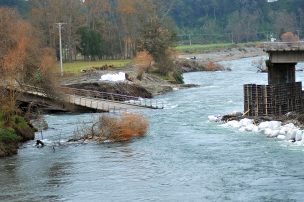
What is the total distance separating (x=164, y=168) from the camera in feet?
142

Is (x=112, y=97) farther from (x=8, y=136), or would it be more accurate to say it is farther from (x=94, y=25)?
(x=94, y=25)

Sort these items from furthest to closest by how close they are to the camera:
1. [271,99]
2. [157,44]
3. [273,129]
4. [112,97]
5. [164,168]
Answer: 1. [157,44]
2. [112,97]
3. [271,99]
4. [273,129]
5. [164,168]

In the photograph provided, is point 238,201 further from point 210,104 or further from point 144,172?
point 210,104

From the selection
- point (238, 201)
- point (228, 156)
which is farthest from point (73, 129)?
point (238, 201)

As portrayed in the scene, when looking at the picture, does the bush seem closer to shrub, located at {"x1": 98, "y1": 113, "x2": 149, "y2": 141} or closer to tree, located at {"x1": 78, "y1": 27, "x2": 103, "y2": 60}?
shrub, located at {"x1": 98, "y1": 113, "x2": 149, "y2": 141}

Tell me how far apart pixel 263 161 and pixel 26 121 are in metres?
25.5

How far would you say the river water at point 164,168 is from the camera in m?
36.6

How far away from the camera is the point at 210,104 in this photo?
79.2 meters

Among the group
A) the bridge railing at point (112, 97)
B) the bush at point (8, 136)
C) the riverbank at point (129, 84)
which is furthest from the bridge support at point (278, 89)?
the riverbank at point (129, 84)

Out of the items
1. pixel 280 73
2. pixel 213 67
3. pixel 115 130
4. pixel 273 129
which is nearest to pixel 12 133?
pixel 115 130

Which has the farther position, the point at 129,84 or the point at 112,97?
the point at 129,84

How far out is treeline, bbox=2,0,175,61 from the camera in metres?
133

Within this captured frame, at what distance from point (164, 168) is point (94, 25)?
11325 cm

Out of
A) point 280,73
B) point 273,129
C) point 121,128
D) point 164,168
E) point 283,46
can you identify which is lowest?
point 164,168
